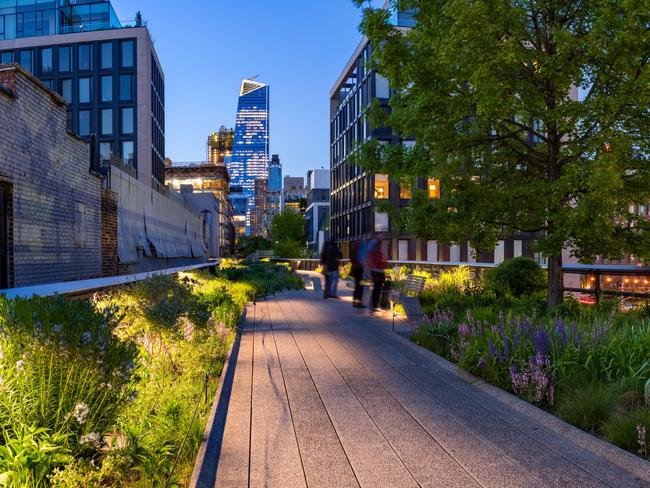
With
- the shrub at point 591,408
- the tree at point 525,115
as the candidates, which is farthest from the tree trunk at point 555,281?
the shrub at point 591,408

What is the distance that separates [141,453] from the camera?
3.50 meters

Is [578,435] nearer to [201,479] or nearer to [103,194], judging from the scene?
[201,479]

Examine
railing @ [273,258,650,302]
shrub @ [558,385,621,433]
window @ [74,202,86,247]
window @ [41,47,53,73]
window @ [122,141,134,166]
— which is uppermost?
window @ [41,47,53,73]

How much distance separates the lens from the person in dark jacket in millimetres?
13180

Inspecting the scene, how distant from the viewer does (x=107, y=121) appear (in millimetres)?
50875

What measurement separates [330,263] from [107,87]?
154 ft

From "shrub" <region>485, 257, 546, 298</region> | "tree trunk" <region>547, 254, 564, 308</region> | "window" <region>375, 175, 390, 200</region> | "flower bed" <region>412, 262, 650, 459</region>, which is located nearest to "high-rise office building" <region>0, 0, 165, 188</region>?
"window" <region>375, 175, 390, 200</region>

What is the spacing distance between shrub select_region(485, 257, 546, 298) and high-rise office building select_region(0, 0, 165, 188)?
147 ft

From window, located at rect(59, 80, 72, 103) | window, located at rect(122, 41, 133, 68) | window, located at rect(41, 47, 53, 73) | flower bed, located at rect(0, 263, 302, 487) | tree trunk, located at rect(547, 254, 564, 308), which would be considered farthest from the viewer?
window, located at rect(59, 80, 72, 103)

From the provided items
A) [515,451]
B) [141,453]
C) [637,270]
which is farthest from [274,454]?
[637,270]

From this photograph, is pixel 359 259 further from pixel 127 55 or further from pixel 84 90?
pixel 84 90

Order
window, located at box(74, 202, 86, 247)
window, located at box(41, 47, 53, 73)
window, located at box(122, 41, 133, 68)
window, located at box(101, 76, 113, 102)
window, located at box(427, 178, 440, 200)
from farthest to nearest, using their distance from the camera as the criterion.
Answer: window, located at box(101, 76, 113, 102)
window, located at box(41, 47, 53, 73)
window, located at box(122, 41, 133, 68)
window, located at box(427, 178, 440, 200)
window, located at box(74, 202, 86, 247)

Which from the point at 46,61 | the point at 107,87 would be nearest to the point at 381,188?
the point at 107,87

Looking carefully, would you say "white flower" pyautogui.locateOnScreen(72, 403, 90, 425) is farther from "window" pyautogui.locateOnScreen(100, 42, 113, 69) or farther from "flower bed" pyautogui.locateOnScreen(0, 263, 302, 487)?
"window" pyautogui.locateOnScreen(100, 42, 113, 69)
